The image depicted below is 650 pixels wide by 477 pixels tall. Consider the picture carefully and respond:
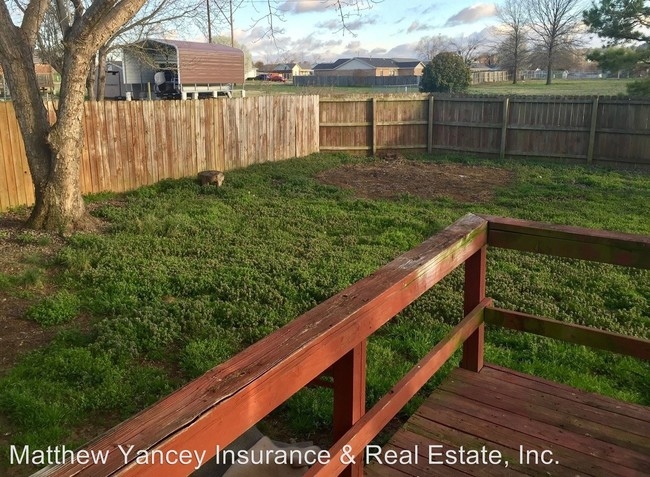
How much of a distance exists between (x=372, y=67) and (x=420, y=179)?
67.1 metres

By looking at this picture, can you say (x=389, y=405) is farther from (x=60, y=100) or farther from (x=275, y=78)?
(x=275, y=78)

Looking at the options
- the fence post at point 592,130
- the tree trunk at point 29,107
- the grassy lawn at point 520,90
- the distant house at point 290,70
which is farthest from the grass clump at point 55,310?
the distant house at point 290,70

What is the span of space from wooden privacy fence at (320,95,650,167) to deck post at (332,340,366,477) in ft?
47.8

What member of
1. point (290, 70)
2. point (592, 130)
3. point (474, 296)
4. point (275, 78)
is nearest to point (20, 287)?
point (474, 296)

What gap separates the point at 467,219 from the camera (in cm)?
293

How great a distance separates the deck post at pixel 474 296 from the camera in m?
3.07

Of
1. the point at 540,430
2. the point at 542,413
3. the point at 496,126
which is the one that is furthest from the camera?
the point at 496,126

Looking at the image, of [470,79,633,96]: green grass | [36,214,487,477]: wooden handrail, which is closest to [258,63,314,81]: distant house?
[470,79,633,96]: green grass

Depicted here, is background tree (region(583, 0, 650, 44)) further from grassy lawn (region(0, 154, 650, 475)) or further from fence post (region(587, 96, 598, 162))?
grassy lawn (region(0, 154, 650, 475))

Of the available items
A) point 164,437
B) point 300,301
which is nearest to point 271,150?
point 300,301

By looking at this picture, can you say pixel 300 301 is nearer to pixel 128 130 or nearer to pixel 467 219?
pixel 467 219

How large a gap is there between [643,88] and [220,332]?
55.0 feet

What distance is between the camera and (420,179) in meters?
12.8

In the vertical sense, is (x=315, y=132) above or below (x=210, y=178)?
above
